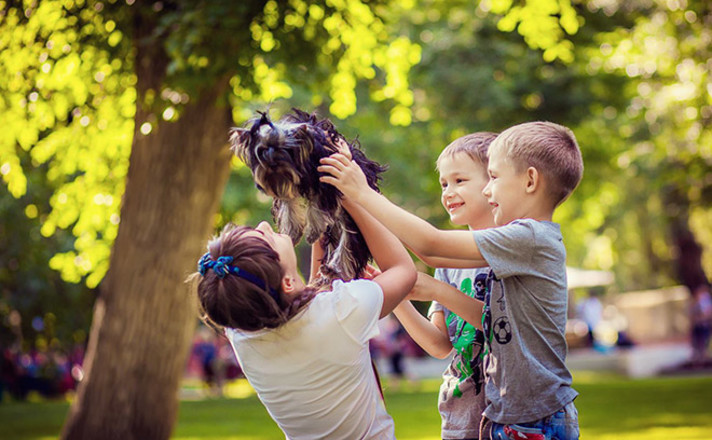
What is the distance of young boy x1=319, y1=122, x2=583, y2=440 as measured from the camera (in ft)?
8.69

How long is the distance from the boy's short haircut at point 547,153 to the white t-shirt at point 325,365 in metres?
0.67

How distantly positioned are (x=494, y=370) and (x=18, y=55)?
18.4 feet

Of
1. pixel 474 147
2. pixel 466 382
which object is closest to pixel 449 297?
pixel 466 382

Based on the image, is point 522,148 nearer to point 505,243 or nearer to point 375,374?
point 505,243

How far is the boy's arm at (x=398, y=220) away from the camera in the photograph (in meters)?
2.61

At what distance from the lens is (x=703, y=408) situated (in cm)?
1150

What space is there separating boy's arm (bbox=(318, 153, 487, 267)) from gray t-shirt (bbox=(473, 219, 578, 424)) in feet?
0.39

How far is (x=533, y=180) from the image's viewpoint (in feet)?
9.41

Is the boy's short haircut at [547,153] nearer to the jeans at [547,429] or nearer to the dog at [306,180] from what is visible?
the dog at [306,180]

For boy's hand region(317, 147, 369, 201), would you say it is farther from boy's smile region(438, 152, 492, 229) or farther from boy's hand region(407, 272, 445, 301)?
boy's smile region(438, 152, 492, 229)

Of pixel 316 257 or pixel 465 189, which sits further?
pixel 465 189

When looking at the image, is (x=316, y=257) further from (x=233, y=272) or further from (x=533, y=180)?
(x=533, y=180)

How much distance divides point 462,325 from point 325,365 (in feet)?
2.46

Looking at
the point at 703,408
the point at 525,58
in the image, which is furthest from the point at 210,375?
the point at 703,408
